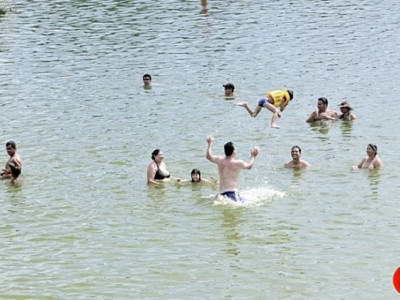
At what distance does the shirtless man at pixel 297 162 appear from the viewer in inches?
893

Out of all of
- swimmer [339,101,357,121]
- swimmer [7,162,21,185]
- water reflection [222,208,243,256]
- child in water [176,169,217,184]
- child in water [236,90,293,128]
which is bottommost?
water reflection [222,208,243,256]

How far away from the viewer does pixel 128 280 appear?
16.7 m

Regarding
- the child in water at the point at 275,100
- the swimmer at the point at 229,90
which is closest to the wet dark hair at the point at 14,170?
the child in water at the point at 275,100

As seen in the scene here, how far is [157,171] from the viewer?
22266mm

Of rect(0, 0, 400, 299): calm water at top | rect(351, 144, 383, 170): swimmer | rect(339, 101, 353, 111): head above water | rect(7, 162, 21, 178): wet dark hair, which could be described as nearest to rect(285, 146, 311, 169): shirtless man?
rect(0, 0, 400, 299): calm water at top

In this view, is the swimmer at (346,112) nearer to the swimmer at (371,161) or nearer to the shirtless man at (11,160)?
the swimmer at (371,161)

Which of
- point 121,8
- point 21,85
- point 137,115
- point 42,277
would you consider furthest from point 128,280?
point 121,8

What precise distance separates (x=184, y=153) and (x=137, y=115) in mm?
4912

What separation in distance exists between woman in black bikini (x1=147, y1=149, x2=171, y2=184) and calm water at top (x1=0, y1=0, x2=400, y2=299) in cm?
31

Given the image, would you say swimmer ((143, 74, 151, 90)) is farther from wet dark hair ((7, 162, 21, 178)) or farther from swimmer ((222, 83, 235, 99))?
wet dark hair ((7, 162, 21, 178))

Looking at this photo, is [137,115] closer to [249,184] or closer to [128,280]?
[249,184]

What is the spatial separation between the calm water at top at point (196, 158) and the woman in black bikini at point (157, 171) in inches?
12.1

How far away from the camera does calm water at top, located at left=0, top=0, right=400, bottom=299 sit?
16.9 meters

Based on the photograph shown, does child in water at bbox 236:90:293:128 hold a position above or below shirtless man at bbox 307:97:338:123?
above
